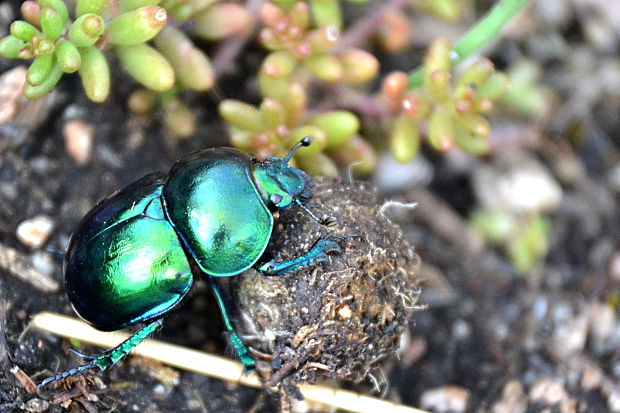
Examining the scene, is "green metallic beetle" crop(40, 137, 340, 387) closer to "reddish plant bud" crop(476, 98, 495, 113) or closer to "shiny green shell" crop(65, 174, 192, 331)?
"shiny green shell" crop(65, 174, 192, 331)

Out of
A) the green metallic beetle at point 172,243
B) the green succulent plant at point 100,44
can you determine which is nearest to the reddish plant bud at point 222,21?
the green succulent plant at point 100,44

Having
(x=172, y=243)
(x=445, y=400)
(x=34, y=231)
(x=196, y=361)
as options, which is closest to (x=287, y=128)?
(x=172, y=243)

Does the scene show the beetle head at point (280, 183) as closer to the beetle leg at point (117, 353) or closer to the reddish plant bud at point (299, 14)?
the beetle leg at point (117, 353)

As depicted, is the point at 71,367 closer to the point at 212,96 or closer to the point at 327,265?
the point at 327,265

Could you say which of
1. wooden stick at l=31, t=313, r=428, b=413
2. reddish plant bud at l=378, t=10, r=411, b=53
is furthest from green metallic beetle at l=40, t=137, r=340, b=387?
reddish plant bud at l=378, t=10, r=411, b=53

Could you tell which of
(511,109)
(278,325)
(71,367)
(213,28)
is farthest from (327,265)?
(511,109)

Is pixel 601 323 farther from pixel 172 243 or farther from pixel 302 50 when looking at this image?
pixel 172 243
